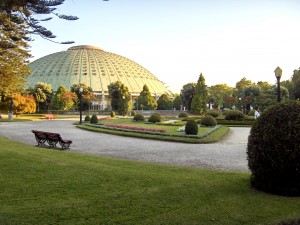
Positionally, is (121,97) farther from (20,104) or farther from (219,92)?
(219,92)

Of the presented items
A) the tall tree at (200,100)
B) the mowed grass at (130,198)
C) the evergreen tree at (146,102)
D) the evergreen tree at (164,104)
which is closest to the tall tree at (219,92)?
the evergreen tree at (164,104)

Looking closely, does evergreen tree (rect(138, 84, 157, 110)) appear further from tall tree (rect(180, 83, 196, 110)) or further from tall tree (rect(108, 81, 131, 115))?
tall tree (rect(108, 81, 131, 115))

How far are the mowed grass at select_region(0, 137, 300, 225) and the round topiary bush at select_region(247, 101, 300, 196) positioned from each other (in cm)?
28

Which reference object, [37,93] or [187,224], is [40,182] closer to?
[187,224]

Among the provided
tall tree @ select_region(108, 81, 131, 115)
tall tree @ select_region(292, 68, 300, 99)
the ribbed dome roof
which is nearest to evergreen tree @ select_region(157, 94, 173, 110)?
the ribbed dome roof

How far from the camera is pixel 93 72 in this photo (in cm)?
9612

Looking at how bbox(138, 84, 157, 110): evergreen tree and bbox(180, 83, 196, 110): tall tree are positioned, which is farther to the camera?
bbox(138, 84, 157, 110): evergreen tree

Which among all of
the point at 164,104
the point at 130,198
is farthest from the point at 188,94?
the point at 130,198

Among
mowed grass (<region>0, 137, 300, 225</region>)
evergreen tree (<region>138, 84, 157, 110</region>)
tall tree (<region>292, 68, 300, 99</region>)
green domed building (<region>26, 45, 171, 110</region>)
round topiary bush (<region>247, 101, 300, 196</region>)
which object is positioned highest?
green domed building (<region>26, 45, 171, 110</region>)

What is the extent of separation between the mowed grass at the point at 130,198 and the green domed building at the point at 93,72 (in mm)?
82581

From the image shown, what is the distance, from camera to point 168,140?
54.6ft

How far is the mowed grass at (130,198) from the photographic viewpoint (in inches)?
171

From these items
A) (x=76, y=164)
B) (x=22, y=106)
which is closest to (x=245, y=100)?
(x=22, y=106)

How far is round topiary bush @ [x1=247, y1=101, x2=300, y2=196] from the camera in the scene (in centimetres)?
529
